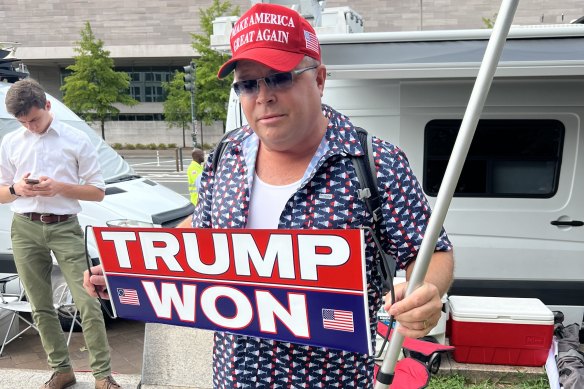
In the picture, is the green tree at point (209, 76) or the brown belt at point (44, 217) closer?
the brown belt at point (44, 217)

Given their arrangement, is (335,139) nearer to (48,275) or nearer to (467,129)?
(467,129)

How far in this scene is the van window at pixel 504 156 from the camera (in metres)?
4.29

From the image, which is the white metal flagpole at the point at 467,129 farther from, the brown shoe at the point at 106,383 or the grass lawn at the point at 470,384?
the brown shoe at the point at 106,383

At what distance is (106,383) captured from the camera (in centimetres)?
355

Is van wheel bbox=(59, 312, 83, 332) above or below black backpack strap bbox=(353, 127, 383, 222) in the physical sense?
below

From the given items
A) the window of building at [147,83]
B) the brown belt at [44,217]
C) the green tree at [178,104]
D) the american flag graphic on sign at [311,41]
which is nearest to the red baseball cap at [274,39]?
the american flag graphic on sign at [311,41]

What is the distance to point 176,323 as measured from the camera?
5.74ft

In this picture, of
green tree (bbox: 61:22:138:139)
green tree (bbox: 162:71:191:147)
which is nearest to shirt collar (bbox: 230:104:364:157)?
green tree (bbox: 162:71:191:147)

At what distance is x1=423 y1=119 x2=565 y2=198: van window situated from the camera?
169 inches

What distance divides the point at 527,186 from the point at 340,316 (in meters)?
3.45

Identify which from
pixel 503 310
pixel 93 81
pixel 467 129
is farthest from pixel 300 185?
pixel 93 81

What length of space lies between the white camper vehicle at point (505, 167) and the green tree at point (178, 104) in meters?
27.7

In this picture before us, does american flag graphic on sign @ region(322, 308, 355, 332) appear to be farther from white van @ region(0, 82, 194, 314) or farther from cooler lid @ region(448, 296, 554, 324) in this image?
white van @ region(0, 82, 194, 314)

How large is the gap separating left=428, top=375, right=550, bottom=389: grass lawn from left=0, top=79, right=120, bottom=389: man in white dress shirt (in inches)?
88.6
